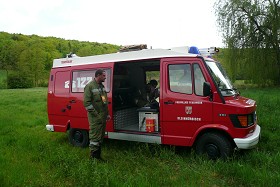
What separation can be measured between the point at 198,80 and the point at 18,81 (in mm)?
48287

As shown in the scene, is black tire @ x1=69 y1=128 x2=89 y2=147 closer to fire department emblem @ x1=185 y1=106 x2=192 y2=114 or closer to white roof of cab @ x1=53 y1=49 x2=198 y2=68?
white roof of cab @ x1=53 y1=49 x2=198 y2=68

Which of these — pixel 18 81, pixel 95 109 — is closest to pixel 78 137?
pixel 95 109

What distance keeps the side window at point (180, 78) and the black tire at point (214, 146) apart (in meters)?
1.03

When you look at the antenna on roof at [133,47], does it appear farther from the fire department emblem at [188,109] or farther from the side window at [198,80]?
the fire department emblem at [188,109]

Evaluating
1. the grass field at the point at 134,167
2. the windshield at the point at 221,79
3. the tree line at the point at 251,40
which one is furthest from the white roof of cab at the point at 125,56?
the tree line at the point at 251,40

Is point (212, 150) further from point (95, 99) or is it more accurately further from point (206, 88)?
point (95, 99)

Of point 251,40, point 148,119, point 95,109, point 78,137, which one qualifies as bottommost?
point 78,137

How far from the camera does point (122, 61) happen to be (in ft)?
23.1

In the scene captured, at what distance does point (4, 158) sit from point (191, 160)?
412 centimetres

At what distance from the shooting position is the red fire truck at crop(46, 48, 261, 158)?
5.62m

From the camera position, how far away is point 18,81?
48.7m

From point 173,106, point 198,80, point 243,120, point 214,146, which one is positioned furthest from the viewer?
point 173,106

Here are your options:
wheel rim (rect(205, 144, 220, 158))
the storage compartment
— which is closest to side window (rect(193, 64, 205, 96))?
wheel rim (rect(205, 144, 220, 158))

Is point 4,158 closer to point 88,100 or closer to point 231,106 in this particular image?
point 88,100
